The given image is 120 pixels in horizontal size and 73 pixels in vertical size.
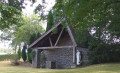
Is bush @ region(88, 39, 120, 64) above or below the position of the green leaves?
below

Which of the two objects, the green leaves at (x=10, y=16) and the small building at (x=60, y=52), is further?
the small building at (x=60, y=52)

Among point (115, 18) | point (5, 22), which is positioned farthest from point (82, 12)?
point (5, 22)

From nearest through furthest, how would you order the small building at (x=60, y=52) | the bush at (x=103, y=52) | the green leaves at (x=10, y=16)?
the green leaves at (x=10, y=16)
the bush at (x=103, y=52)
the small building at (x=60, y=52)

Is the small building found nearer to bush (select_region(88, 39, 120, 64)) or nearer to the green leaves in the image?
bush (select_region(88, 39, 120, 64))

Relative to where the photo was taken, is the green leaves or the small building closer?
the green leaves

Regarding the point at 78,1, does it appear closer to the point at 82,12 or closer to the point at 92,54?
the point at 82,12

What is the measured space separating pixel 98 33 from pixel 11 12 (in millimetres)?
8493

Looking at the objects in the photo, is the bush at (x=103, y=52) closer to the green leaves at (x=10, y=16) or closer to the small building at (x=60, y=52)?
the small building at (x=60, y=52)

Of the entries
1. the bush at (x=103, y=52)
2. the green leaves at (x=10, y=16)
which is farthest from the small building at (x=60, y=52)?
the green leaves at (x=10, y=16)

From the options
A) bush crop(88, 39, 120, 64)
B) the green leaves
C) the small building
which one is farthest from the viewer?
the small building

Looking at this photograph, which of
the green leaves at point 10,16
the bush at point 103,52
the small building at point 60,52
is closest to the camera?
the green leaves at point 10,16

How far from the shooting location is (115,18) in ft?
30.1

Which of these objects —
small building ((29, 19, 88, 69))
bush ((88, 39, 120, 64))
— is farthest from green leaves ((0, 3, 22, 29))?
bush ((88, 39, 120, 64))

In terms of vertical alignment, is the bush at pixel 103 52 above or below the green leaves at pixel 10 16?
below
